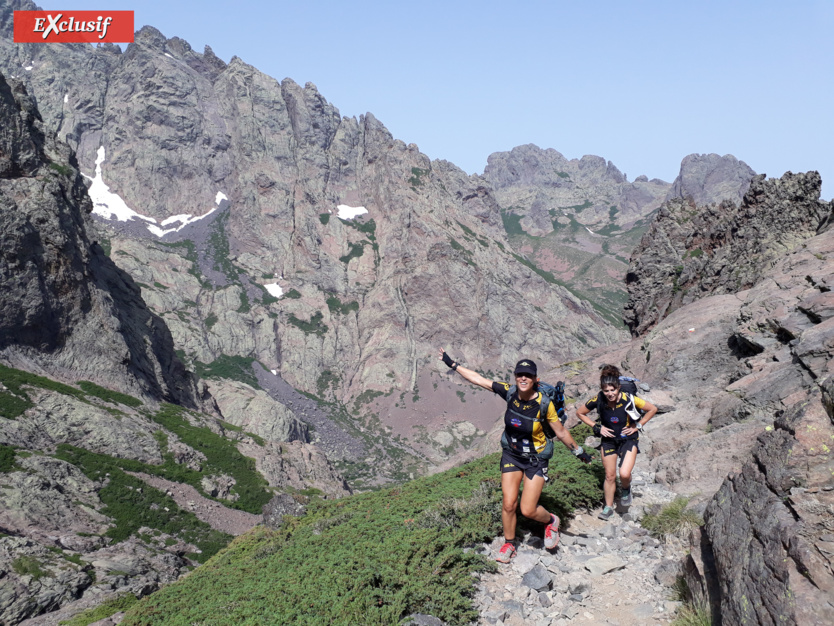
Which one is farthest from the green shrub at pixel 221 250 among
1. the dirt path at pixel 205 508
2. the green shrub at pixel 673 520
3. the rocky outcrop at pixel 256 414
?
the green shrub at pixel 673 520

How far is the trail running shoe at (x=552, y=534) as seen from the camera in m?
9.00

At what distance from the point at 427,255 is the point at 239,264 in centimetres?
6023

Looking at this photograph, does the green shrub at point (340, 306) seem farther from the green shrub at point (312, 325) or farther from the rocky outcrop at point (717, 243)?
the rocky outcrop at point (717, 243)

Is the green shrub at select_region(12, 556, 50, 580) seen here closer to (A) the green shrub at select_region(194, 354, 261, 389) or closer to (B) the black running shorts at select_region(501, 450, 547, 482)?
(B) the black running shorts at select_region(501, 450, 547, 482)

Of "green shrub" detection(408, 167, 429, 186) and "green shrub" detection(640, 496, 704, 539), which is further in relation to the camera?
"green shrub" detection(408, 167, 429, 186)

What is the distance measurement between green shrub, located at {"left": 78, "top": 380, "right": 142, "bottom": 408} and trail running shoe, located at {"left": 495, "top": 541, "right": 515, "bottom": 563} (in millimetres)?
53091

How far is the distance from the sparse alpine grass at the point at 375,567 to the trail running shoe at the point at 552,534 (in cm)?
117

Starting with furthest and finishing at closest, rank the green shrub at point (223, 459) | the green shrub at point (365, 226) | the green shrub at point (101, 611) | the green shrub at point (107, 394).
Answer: the green shrub at point (365, 226) < the green shrub at point (107, 394) < the green shrub at point (223, 459) < the green shrub at point (101, 611)

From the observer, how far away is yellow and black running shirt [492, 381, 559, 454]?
8.30 metres

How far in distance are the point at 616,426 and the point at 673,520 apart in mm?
2008

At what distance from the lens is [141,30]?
573 ft

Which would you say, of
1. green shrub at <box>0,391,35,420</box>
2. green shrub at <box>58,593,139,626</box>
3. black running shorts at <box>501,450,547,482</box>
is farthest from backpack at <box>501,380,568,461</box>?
green shrub at <box>0,391,35,420</box>

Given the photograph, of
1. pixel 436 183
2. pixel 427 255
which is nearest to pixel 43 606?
pixel 427 255

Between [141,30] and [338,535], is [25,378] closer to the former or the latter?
[338,535]
